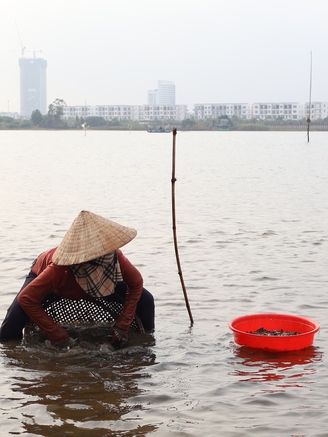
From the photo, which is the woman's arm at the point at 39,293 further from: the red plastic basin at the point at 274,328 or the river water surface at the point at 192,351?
the red plastic basin at the point at 274,328

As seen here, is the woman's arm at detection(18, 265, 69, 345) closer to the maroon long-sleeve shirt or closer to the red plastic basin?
the maroon long-sleeve shirt

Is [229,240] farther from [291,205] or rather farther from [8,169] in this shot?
[8,169]

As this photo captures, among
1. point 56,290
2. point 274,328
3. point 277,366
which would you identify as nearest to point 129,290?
point 56,290

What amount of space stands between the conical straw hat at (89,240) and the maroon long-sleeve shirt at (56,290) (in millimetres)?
139

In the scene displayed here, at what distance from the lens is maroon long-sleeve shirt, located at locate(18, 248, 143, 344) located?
4730mm

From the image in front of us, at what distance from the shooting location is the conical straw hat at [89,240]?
459 centimetres

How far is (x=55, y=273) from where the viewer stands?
472cm

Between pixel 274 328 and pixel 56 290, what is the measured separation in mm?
1712

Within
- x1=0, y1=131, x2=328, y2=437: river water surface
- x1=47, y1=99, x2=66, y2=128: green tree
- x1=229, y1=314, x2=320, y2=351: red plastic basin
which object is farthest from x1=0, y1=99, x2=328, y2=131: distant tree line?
x1=229, y1=314, x2=320, y2=351: red plastic basin

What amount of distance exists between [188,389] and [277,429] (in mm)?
751

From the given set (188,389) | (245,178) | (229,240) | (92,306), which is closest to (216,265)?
(229,240)

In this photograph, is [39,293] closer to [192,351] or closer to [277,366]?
[192,351]

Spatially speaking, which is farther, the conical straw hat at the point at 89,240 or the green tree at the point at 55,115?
the green tree at the point at 55,115

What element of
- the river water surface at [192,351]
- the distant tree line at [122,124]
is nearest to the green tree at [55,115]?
the distant tree line at [122,124]
